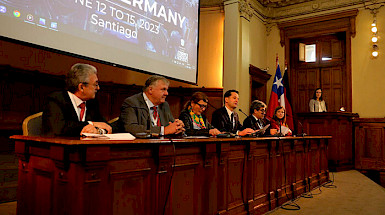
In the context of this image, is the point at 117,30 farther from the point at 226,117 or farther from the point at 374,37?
the point at 374,37

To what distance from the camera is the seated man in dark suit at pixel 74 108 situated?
1888 millimetres

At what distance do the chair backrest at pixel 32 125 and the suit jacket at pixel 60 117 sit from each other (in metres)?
0.10

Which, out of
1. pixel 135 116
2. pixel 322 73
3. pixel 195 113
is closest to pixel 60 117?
pixel 135 116

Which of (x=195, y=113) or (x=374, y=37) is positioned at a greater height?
(x=374, y=37)

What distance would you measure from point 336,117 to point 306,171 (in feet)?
7.66

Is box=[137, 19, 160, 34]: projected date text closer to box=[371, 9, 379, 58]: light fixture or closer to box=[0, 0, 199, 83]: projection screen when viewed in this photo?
box=[0, 0, 199, 83]: projection screen

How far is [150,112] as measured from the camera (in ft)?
8.59

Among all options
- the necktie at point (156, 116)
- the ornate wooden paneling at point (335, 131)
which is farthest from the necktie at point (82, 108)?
the ornate wooden paneling at point (335, 131)

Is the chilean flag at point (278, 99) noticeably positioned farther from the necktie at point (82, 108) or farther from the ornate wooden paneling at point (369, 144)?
the necktie at point (82, 108)

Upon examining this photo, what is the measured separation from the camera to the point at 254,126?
147 inches

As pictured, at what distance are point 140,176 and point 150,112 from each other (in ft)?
3.33

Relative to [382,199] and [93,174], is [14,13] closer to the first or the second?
[93,174]

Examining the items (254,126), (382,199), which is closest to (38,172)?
(254,126)

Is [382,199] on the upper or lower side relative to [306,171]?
lower
